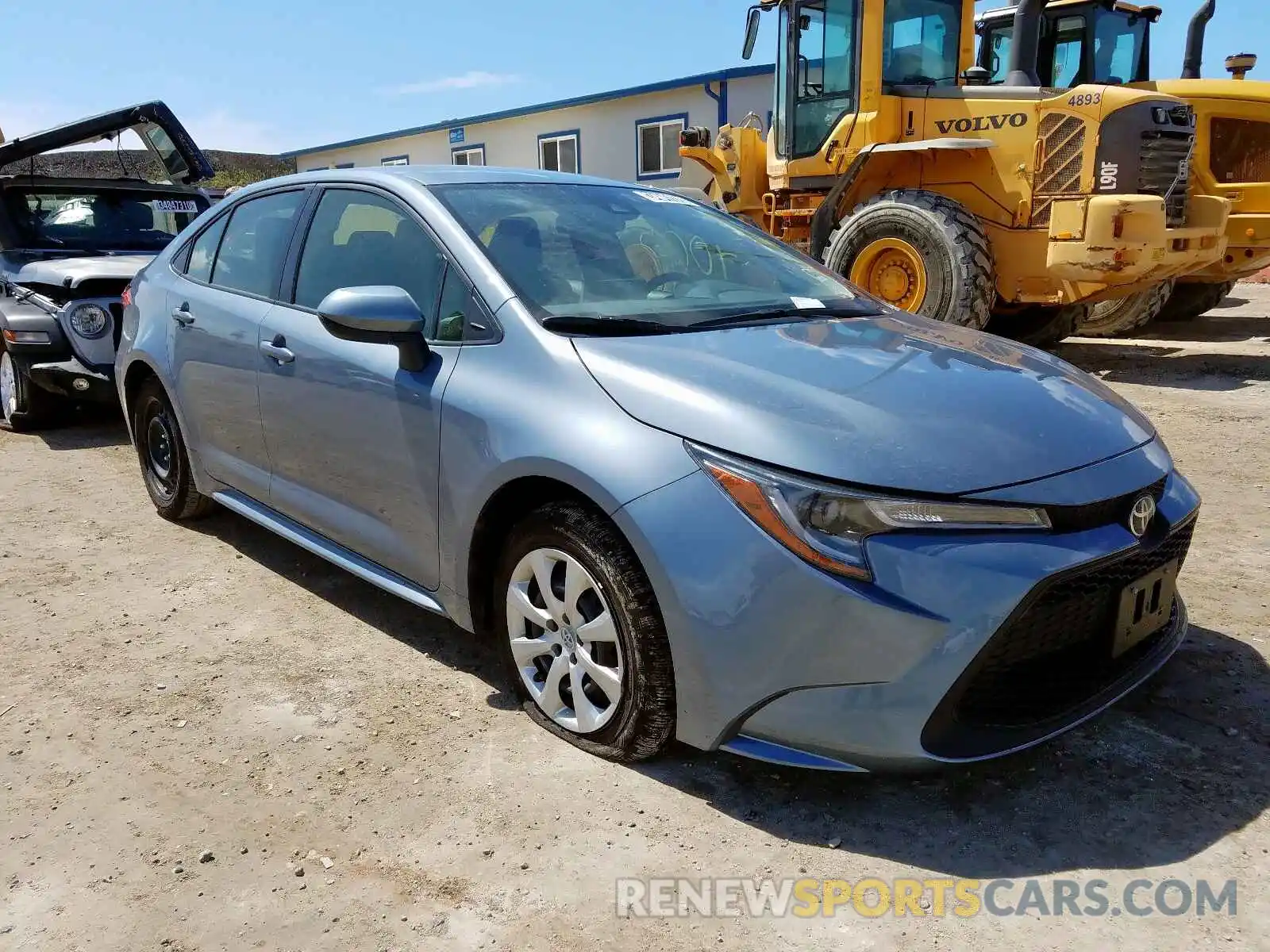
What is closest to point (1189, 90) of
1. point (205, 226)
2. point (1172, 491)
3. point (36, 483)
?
point (1172, 491)

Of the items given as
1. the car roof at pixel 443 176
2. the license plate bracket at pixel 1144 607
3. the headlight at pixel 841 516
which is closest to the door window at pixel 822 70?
the car roof at pixel 443 176

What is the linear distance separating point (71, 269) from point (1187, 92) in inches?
371

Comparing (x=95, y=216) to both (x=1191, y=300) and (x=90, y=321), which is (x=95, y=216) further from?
(x=1191, y=300)

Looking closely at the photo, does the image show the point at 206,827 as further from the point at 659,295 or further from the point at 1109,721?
the point at 1109,721

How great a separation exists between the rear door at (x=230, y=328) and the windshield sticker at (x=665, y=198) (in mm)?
1289

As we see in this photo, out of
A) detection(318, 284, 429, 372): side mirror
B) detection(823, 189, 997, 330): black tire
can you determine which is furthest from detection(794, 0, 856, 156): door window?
detection(318, 284, 429, 372): side mirror

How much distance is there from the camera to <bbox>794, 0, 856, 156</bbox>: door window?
8.33m

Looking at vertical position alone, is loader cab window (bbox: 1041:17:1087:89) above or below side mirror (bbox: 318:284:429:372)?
above

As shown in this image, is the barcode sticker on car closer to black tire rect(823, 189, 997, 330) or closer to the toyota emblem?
black tire rect(823, 189, 997, 330)

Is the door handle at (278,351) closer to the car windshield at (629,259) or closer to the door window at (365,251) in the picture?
the door window at (365,251)

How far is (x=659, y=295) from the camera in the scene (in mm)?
3059

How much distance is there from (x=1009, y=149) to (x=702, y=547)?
6.89 metres

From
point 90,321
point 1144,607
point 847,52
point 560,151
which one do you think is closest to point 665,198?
point 1144,607

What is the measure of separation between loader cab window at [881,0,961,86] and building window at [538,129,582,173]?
40.5ft
